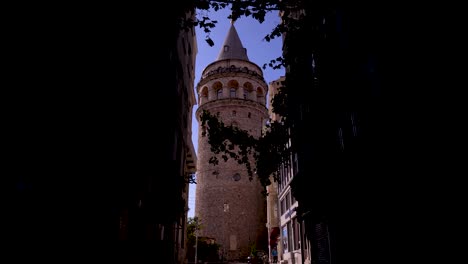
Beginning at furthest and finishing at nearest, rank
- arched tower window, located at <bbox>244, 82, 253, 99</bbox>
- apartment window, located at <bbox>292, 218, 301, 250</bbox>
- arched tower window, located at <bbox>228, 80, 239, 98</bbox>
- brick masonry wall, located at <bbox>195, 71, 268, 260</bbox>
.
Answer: arched tower window, located at <bbox>244, 82, 253, 99</bbox> → arched tower window, located at <bbox>228, 80, 239, 98</bbox> → brick masonry wall, located at <bbox>195, 71, 268, 260</bbox> → apartment window, located at <bbox>292, 218, 301, 250</bbox>

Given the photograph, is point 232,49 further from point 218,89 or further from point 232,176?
point 232,176

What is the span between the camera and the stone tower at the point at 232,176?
3316 centimetres

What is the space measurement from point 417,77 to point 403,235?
333cm

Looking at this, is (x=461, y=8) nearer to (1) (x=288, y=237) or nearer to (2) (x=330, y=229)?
(2) (x=330, y=229)

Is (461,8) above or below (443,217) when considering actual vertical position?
above

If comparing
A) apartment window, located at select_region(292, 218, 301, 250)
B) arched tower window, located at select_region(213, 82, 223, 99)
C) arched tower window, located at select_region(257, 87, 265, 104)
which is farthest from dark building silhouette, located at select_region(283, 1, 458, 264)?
arched tower window, located at select_region(257, 87, 265, 104)

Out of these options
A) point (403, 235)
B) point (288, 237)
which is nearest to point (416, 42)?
point (403, 235)

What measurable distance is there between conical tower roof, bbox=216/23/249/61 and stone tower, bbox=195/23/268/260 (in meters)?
0.14

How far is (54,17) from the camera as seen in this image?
16.0 feet

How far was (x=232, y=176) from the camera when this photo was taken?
3441cm

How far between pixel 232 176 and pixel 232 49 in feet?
54.3

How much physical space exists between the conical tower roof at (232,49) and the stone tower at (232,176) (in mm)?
142

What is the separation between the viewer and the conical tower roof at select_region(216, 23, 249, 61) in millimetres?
40312

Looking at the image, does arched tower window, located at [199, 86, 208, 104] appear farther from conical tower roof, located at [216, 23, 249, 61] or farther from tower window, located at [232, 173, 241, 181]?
tower window, located at [232, 173, 241, 181]
